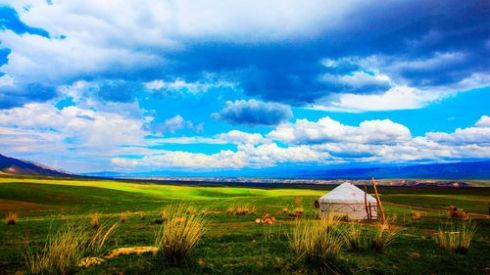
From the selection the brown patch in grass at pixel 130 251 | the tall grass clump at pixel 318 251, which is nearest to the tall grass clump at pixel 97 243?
the brown patch in grass at pixel 130 251

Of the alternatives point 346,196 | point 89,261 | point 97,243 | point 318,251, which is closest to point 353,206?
point 346,196

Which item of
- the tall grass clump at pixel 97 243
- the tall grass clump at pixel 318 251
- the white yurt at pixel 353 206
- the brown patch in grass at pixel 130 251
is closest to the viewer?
the tall grass clump at pixel 318 251

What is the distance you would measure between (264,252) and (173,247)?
10.1ft

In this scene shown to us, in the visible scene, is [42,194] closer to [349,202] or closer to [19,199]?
[19,199]

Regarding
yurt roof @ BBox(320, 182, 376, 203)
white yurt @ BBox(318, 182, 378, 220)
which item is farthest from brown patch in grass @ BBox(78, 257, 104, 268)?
yurt roof @ BBox(320, 182, 376, 203)

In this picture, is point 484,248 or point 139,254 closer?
point 139,254

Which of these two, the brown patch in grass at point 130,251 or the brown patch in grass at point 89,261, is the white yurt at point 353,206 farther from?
the brown patch in grass at point 89,261

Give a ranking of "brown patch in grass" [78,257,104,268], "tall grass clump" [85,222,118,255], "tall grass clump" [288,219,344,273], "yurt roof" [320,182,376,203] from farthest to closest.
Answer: "yurt roof" [320,182,376,203]
"tall grass clump" [85,222,118,255]
"tall grass clump" [288,219,344,273]
"brown patch in grass" [78,257,104,268]

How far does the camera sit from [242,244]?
13.4 metres

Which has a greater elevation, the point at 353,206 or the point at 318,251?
the point at 353,206

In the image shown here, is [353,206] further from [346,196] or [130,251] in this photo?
[130,251]

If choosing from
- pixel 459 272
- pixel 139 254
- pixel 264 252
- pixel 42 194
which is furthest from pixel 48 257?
pixel 42 194

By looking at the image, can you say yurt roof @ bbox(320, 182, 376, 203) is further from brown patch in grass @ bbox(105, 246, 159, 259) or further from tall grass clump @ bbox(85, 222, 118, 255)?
brown patch in grass @ bbox(105, 246, 159, 259)

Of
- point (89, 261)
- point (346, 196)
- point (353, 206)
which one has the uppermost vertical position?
point (346, 196)
